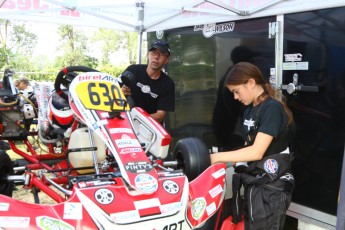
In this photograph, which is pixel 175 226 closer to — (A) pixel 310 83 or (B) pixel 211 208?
(B) pixel 211 208

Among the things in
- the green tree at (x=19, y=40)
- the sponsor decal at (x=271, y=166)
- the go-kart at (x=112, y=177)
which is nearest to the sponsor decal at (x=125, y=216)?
the go-kart at (x=112, y=177)

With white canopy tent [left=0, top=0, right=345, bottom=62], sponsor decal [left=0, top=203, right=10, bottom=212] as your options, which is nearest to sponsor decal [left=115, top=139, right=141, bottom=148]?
sponsor decal [left=0, top=203, right=10, bottom=212]

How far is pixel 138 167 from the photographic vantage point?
2.13m

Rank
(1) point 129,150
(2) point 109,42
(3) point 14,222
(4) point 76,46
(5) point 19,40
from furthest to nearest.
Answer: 1. (2) point 109,42
2. (4) point 76,46
3. (5) point 19,40
4. (1) point 129,150
5. (3) point 14,222

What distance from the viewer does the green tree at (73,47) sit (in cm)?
3316

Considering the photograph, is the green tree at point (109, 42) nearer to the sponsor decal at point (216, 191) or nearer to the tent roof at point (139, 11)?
the tent roof at point (139, 11)

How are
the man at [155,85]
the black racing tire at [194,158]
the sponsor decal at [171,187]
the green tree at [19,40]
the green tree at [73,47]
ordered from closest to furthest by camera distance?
the sponsor decal at [171,187], the black racing tire at [194,158], the man at [155,85], the green tree at [19,40], the green tree at [73,47]

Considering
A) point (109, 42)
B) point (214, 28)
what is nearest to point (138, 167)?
point (214, 28)

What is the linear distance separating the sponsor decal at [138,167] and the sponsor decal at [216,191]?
1.32 feet

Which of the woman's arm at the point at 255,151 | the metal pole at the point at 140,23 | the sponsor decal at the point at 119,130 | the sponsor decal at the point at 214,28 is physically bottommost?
the woman's arm at the point at 255,151

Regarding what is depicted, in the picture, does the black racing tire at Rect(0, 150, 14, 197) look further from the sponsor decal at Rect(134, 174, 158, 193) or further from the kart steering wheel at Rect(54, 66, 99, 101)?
the sponsor decal at Rect(134, 174, 158, 193)

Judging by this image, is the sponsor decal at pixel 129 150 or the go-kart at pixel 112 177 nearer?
the go-kart at pixel 112 177

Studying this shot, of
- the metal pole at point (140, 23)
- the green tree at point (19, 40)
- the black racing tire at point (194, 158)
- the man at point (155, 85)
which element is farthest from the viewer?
the green tree at point (19, 40)

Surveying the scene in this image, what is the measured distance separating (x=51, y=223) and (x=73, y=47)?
3591 centimetres
